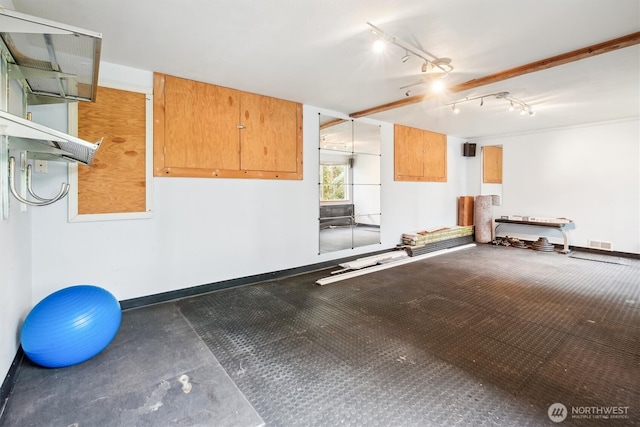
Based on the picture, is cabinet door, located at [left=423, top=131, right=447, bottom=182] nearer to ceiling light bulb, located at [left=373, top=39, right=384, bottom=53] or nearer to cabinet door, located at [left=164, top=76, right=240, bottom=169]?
ceiling light bulb, located at [left=373, top=39, right=384, bottom=53]

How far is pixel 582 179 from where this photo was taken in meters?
5.73

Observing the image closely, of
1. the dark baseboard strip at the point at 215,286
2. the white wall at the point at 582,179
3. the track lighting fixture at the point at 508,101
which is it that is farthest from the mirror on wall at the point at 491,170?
the dark baseboard strip at the point at 215,286

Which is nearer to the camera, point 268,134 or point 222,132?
point 222,132

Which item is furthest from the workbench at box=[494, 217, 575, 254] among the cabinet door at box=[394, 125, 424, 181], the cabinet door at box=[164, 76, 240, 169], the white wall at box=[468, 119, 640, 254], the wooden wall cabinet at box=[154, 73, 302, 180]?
the cabinet door at box=[164, 76, 240, 169]

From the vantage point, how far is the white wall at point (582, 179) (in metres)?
5.23

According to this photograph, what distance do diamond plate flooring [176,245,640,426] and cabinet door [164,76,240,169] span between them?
160 centimetres

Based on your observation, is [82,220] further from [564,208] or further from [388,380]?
[564,208]

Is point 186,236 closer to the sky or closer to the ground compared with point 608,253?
closer to the sky

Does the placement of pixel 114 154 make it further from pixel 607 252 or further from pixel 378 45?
pixel 607 252

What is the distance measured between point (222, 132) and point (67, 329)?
249 cm

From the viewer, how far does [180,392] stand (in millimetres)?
1802

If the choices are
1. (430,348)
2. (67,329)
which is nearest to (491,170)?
(430,348)

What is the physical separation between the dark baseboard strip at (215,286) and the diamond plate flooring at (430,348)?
138 millimetres

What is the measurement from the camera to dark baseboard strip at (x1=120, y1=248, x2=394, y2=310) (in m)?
3.11
